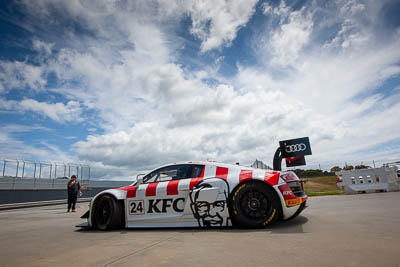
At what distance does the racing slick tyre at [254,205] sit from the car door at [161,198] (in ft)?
2.80

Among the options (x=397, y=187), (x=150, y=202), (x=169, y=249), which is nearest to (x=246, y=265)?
(x=169, y=249)

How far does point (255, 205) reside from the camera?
3672 millimetres

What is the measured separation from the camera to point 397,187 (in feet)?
35.8

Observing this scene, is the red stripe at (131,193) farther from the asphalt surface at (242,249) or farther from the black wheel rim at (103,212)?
the asphalt surface at (242,249)

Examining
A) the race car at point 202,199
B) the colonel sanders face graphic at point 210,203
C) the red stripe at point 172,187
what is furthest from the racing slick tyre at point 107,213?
the colonel sanders face graphic at point 210,203

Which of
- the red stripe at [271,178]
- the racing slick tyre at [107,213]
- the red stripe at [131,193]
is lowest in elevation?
the racing slick tyre at [107,213]

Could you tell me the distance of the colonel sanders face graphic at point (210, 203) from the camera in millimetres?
3832

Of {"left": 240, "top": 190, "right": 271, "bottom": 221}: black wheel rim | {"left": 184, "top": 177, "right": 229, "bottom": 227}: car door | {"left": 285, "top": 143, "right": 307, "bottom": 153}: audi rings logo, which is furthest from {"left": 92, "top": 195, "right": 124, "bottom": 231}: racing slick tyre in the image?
{"left": 285, "top": 143, "right": 307, "bottom": 153}: audi rings logo

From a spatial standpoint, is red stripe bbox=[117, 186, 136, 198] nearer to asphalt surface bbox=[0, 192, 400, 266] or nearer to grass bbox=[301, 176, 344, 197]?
asphalt surface bbox=[0, 192, 400, 266]

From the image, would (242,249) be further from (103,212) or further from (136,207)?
(103,212)

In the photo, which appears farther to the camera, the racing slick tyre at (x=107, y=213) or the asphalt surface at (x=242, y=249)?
the racing slick tyre at (x=107, y=213)

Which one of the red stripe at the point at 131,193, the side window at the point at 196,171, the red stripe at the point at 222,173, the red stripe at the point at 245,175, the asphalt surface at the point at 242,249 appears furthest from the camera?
the red stripe at the point at 131,193

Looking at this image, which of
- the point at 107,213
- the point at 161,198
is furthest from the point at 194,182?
the point at 107,213

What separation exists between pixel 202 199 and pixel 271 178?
1.12 m
